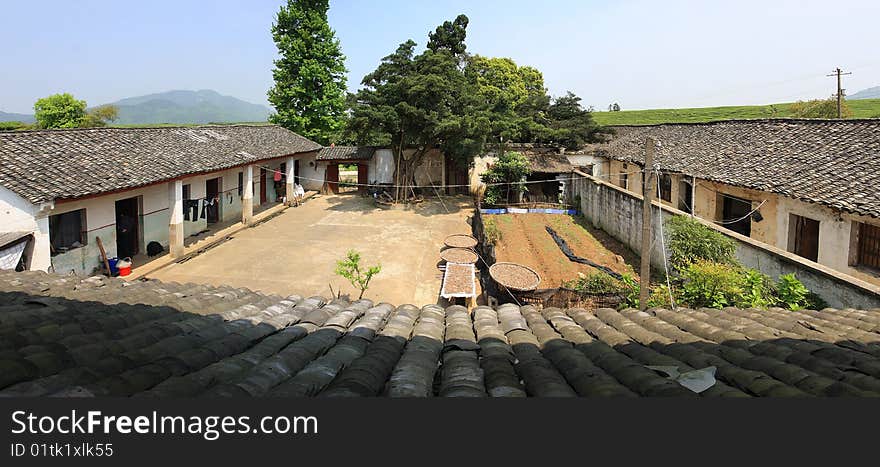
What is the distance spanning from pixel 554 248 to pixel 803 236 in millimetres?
Answer: 7990

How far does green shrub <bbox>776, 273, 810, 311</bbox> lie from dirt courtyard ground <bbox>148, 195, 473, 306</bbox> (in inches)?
330

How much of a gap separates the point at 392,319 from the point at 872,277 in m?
11.3

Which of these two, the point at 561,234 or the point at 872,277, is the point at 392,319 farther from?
the point at 561,234

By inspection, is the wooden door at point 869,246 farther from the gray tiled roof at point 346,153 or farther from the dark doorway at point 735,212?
the gray tiled roof at point 346,153

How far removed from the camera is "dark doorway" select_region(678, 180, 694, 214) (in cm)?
1881

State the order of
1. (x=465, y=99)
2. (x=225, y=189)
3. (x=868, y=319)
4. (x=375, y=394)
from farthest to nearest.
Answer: (x=465, y=99), (x=225, y=189), (x=868, y=319), (x=375, y=394)

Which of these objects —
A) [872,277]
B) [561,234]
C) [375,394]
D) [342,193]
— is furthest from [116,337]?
[342,193]

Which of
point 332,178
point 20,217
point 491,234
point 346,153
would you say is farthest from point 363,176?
point 20,217

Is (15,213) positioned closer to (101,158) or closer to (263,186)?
(101,158)

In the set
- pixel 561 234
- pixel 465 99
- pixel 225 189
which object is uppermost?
pixel 465 99

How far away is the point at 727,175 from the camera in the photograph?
51.2 feet

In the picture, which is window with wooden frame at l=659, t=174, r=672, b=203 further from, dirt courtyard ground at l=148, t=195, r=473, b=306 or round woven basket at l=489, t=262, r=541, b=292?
round woven basket at l=489, t=262, r=541, b=292

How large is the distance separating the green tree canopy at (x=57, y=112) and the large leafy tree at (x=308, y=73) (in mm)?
18878

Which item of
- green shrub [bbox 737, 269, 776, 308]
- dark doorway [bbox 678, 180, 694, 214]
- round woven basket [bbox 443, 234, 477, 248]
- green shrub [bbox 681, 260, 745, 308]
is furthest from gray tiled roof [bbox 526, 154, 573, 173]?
green shrub [bbox 737, 269, 776, 308]
